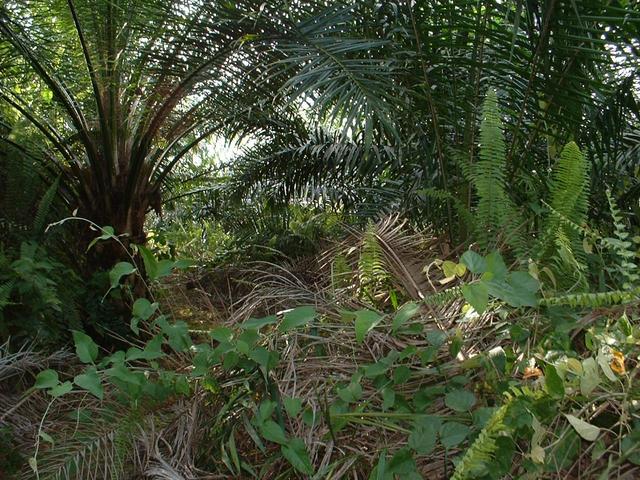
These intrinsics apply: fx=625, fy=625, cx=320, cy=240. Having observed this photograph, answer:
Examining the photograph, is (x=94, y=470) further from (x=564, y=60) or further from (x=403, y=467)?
(x=564, y=60)

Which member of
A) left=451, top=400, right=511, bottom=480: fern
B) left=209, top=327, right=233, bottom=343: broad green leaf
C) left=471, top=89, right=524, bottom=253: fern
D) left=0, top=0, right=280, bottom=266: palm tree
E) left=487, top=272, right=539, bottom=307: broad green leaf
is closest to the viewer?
left=451, top=400, right=511, bottom=480: fern

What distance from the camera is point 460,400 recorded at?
4.38 ft

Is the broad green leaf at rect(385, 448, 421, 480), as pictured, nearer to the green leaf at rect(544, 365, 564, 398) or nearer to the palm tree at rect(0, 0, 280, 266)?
the green leaf at rect(544, 365, 564, 398)

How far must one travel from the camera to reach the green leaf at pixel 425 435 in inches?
49.2

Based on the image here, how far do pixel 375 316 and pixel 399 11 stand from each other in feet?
5.12

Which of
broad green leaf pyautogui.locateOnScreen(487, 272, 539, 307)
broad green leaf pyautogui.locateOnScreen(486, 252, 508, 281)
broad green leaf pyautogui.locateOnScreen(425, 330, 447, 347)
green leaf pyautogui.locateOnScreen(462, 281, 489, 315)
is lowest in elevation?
broad green leaf pyautogui.locateOnScreen(425, 330, 447, 347)

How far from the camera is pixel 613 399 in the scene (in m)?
1.28

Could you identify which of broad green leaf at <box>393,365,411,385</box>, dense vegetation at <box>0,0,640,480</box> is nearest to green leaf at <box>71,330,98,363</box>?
dense vegetation at <box>0,0,640,480</box>

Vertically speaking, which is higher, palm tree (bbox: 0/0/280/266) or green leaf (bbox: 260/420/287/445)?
palm tree (bbox: 0/0/280/266)

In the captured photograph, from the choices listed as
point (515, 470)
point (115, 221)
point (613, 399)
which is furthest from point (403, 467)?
point (115, 221)

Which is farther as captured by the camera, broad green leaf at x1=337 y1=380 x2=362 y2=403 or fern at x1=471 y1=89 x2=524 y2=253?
fern at x1=471 y1=89 x2=524 y2=253

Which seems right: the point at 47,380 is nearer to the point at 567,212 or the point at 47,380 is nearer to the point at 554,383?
the point at 554,383

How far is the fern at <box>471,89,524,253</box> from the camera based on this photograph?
1.93 m

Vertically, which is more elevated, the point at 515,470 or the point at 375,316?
the point at 375,316
